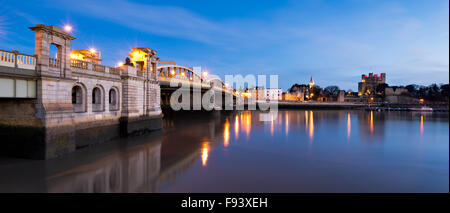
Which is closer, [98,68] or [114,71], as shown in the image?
[98,68]

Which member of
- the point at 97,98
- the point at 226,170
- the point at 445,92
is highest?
the point at 445,92

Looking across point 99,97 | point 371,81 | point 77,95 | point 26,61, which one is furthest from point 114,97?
point 371,81

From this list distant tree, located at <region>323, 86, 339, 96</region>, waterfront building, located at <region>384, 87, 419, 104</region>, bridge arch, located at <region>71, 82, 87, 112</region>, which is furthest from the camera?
distant tree, located at <region>323, 86, 339, 96</region>

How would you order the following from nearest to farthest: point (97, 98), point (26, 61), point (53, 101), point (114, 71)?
1. point (26, 61)
2. point (53, 101)
3. point (97, 98)
4. point (114, 71)

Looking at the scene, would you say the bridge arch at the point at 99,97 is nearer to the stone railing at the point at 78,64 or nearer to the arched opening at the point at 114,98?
the arched opening at the point at 114,98

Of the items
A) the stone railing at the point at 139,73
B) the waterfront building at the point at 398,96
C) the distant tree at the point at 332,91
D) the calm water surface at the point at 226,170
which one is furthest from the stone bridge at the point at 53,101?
the distant tree at the point at 332,91

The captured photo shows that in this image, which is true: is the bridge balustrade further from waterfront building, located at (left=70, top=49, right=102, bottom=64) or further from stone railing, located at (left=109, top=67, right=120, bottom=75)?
waterfront building, located at (left=70, top=49, right=102, bottom=64)

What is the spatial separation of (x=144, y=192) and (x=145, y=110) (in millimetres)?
14658

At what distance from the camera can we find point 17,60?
12.7 meters

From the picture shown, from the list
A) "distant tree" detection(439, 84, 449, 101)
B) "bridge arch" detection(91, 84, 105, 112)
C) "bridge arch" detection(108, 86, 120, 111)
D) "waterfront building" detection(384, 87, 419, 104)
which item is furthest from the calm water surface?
"waterfront building" detection(384, 87, 419, 104)

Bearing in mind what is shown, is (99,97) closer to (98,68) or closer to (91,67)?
(98,68)

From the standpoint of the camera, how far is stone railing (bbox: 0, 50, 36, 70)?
12145 mm
